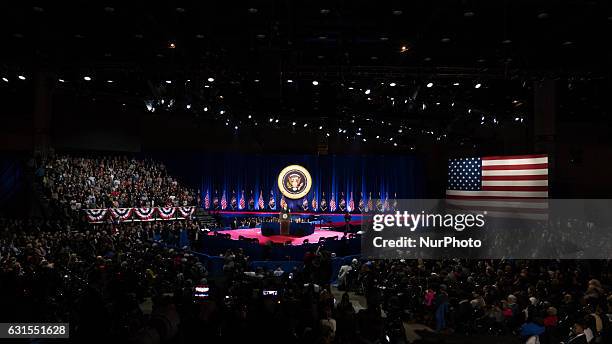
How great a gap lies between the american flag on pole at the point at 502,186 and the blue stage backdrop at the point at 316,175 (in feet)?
37.2

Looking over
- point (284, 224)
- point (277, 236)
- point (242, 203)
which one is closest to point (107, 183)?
point (277, 236)

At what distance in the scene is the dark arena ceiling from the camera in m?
12.7

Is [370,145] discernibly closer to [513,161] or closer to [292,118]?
[292,118]

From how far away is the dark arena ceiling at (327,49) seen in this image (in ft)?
41.7

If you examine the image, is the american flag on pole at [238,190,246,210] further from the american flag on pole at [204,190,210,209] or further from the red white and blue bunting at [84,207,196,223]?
the red white and blue bunting at [84,207,196,223]

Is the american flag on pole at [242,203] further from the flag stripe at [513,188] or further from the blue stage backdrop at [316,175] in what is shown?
the flag stripe at [513,188]

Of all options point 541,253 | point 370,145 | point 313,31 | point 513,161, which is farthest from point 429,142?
point 313,31

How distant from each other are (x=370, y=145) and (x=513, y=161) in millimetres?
18811

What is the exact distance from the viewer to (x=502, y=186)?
19203 millimetres

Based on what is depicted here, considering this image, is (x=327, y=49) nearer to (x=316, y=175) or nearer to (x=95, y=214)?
(x=95, y=214)

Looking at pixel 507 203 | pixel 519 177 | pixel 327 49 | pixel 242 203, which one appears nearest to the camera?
pixel 327 49

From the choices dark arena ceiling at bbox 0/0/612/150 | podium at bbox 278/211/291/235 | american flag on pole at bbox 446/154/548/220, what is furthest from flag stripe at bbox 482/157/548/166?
podium at bbox 278/211/291/235

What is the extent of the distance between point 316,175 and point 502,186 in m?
18.3

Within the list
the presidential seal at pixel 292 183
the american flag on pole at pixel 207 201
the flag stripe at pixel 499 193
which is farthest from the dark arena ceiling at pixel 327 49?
the american flag on pole at pixel 207 201
